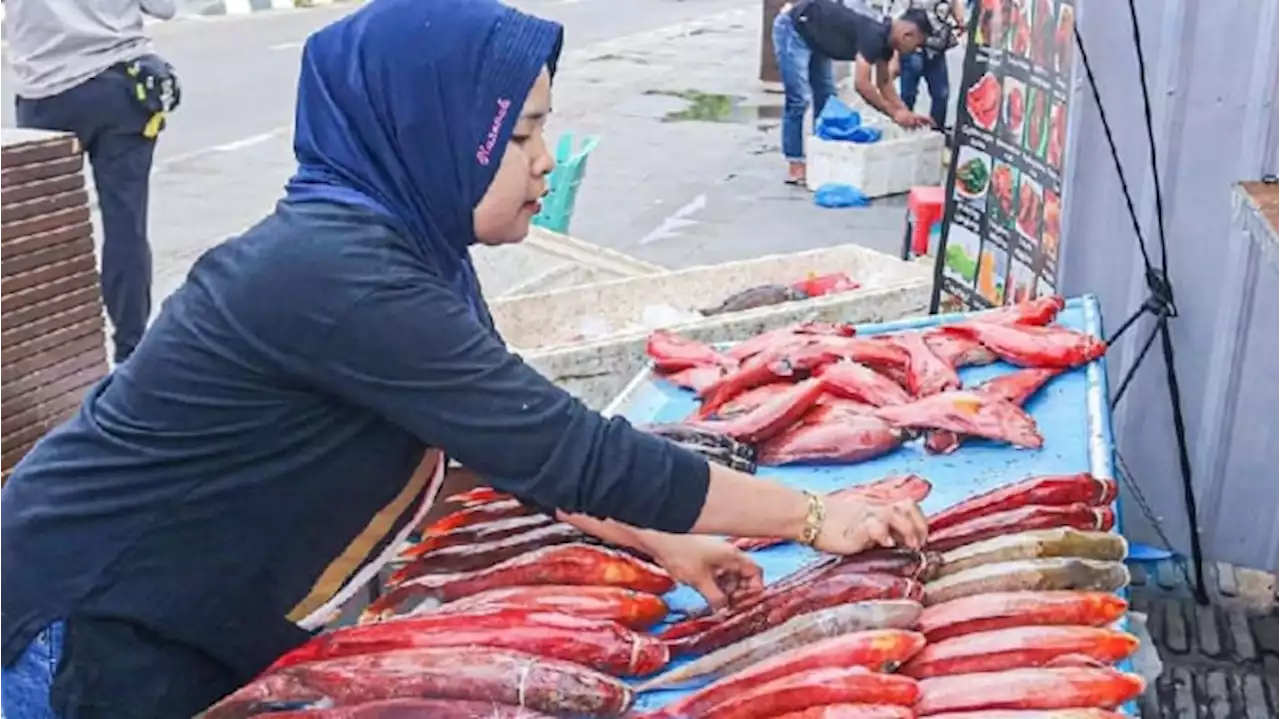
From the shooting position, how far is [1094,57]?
4.00 metres

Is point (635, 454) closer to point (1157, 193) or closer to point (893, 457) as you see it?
point (893, 457)

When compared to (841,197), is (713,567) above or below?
above

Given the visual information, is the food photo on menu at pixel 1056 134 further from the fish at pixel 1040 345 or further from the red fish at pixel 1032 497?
the red fish at pixel 1032 497

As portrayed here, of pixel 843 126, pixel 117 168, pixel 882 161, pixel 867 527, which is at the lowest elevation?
pixel 882 161

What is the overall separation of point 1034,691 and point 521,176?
3.44 feet

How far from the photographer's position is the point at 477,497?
125 inches

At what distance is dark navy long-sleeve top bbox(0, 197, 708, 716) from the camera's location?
81.3 inches

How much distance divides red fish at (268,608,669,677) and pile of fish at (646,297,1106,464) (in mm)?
929

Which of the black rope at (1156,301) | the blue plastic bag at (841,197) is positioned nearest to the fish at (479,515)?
the black rope at (1156,301)

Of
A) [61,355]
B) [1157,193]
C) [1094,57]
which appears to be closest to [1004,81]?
[1094,57]

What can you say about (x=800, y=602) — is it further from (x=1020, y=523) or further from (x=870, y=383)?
(x=870, y=383)

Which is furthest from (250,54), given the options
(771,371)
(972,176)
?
(771,371)

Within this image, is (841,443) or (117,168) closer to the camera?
(841,443)

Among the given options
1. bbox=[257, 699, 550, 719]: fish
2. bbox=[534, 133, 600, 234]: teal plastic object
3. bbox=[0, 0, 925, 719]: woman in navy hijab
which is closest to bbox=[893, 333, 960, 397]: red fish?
bbox=[0, 0, 925, 719]: woman in navy hijab
